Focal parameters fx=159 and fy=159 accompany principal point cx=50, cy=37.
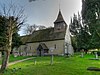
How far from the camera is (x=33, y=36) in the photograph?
202ft

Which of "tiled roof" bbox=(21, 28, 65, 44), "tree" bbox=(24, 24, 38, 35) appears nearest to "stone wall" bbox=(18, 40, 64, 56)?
"tiled roof" bbox=(21, 28, 65, 44)

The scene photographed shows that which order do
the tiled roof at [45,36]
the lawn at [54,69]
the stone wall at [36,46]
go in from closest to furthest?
the lawn at [54,69]
the stone wall at [36,46]
the tiled roof at [45,36]

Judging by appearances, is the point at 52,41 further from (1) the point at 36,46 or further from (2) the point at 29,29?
(2) the point at 29,29

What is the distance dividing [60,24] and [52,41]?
252 inches

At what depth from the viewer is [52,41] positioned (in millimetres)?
54250

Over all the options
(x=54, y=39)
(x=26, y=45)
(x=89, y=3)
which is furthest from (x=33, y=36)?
(x=89, y=3)

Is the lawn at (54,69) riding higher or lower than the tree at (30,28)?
lower

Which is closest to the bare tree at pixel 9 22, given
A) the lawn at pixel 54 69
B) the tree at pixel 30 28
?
the lawn at pixel 54 69

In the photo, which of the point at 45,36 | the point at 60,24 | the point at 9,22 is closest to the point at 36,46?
the point at 45,36

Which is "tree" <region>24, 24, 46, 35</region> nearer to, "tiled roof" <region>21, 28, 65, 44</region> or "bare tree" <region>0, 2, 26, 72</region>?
"tiled roof" <region>21, 28, 65, 44</region>

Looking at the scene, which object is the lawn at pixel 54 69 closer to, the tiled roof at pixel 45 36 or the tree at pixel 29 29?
the tiled roof at pixel 45 36

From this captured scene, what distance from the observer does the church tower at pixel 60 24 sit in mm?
53681

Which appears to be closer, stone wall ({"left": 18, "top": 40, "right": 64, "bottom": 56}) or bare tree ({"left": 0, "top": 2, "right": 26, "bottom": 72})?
bare tree ({"left": 0, "top": 2, "right": 26, "bottom": 72})

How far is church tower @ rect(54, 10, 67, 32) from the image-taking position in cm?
5368
